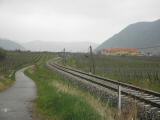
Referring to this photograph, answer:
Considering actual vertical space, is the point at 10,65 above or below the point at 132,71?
below

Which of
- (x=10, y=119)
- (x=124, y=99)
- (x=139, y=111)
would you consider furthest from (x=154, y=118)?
(x=10, y=119)

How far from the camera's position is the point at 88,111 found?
1166 centimetres

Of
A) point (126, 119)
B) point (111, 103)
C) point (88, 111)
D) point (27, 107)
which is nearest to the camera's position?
point (126, 119)

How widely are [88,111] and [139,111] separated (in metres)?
2.14

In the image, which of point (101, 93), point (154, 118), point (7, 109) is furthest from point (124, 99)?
point (7, 109)

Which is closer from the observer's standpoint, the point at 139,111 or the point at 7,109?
the point at 139,111

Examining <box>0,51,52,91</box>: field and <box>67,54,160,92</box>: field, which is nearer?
<box>67,54,160,92</box>: field

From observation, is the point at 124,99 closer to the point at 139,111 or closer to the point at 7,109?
the point at 139,111

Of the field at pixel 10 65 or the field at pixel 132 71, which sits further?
the field at pixel 10 65

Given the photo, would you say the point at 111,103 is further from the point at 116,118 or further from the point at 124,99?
the point at 116,118

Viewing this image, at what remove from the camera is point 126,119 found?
10758 millimetres

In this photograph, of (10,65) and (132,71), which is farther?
(10,65)

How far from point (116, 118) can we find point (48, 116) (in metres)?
3.88

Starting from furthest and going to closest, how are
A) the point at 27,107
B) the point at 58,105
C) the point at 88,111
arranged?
the point at 27,107 → the point at 58,105 → the point at 88,111
